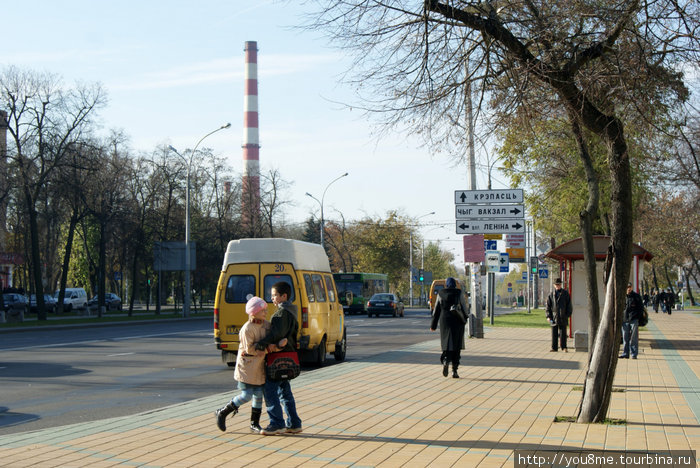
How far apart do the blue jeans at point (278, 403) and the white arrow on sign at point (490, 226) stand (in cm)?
1439

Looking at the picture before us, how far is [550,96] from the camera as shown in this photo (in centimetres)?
1031

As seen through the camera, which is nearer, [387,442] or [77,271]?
[387,442]

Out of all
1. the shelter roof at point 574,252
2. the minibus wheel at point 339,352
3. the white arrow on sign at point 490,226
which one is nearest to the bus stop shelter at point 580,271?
the shelter roof at point 574,252

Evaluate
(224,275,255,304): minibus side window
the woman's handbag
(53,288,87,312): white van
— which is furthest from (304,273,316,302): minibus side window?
(53,288,87,312): white van

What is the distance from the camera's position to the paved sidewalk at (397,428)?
23.7 ft

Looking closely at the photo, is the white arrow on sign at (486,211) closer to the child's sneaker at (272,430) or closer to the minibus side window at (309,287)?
the minibus side window at (309,287)

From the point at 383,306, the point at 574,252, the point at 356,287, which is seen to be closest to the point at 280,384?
the point at 574,252

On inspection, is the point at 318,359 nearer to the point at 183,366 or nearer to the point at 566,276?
the point at 183,366

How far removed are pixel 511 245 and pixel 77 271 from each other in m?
59.3

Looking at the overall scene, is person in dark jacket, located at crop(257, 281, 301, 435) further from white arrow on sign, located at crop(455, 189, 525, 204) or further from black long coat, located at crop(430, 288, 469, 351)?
white arrow on sign, located at crop(455, 189, 525, 204)

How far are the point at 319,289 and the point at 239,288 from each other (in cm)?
197

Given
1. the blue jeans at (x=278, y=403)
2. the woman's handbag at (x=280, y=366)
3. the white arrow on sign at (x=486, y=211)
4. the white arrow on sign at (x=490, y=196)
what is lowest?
the blue jeans at (x=278, y=403)

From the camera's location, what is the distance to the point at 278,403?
8.30 metres

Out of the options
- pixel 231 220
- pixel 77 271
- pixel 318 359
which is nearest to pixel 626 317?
pixel 318 359
